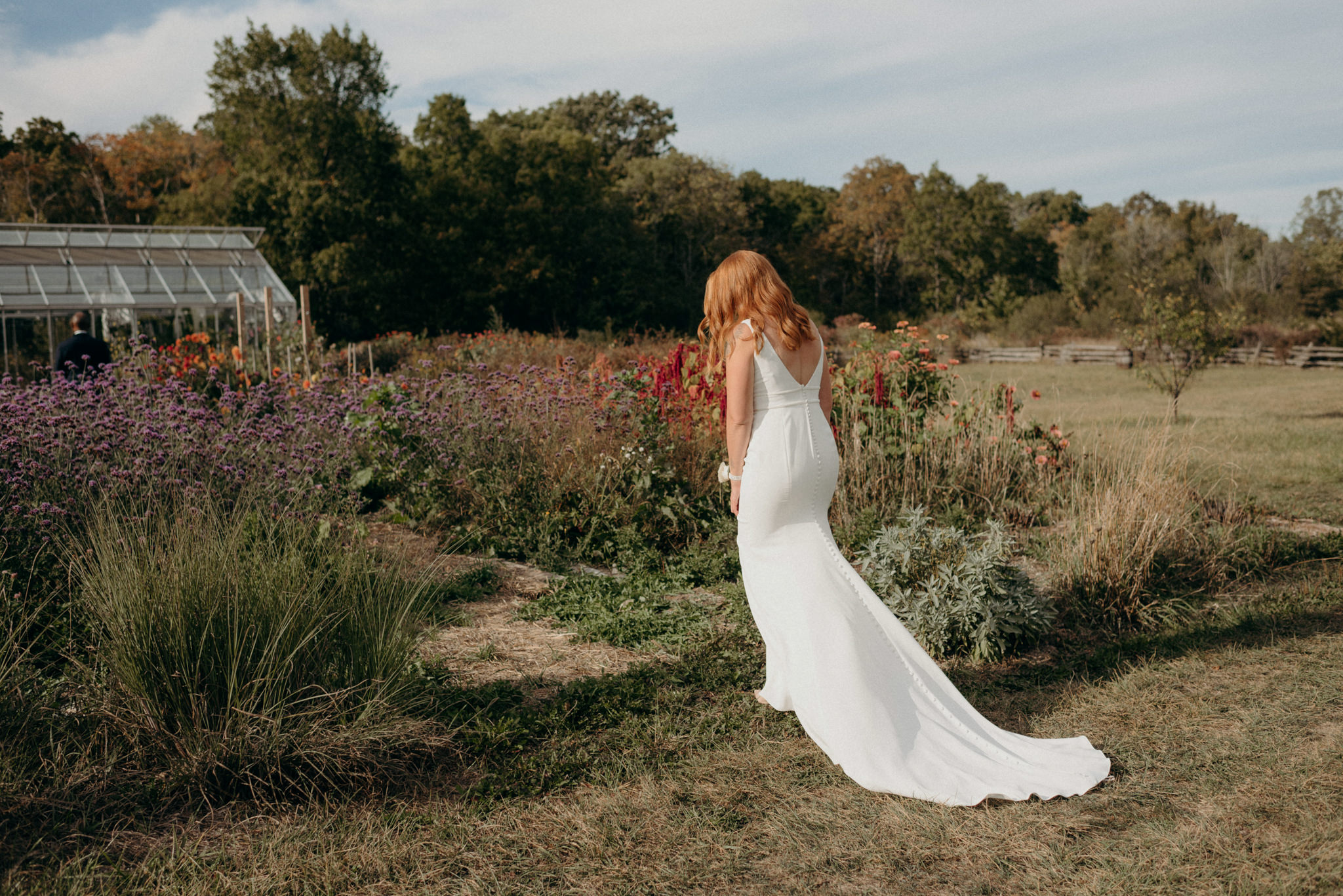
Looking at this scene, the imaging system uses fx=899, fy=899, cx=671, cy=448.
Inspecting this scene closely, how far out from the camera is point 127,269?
60.0 feet

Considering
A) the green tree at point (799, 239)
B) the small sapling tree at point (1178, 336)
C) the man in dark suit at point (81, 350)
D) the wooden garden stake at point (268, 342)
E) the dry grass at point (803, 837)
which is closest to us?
the dry grass at point (803, 837)

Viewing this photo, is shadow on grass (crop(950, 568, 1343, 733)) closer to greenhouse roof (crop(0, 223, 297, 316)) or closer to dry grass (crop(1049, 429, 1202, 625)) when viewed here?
dry grass (crop(1049, 429, 1202, 625))

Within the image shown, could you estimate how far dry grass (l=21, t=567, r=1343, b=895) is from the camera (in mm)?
2633

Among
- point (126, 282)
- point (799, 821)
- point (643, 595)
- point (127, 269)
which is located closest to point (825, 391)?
point (799, 821)

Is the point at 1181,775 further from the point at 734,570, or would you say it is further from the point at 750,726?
the point at 734,570

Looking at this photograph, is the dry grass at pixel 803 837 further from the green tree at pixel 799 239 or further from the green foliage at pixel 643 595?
the green tree at pixel 799 239

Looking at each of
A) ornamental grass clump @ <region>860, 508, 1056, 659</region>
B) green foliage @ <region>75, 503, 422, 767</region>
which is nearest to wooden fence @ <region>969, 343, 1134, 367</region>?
ornamental grass clump @ <region>860, 508, 1056, 659</region>

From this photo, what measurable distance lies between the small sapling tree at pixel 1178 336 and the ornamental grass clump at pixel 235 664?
1294 centimetres

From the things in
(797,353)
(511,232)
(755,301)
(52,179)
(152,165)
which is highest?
(152,165)

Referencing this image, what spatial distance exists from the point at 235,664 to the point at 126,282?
59.1 feet

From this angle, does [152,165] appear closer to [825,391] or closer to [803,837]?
[825,391]

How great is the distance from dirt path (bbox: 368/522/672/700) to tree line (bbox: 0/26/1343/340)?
1787 centimetres

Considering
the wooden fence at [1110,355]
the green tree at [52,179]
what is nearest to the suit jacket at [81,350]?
the wooden fence at [1110,355]

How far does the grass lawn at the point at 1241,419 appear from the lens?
8195 millimetres
